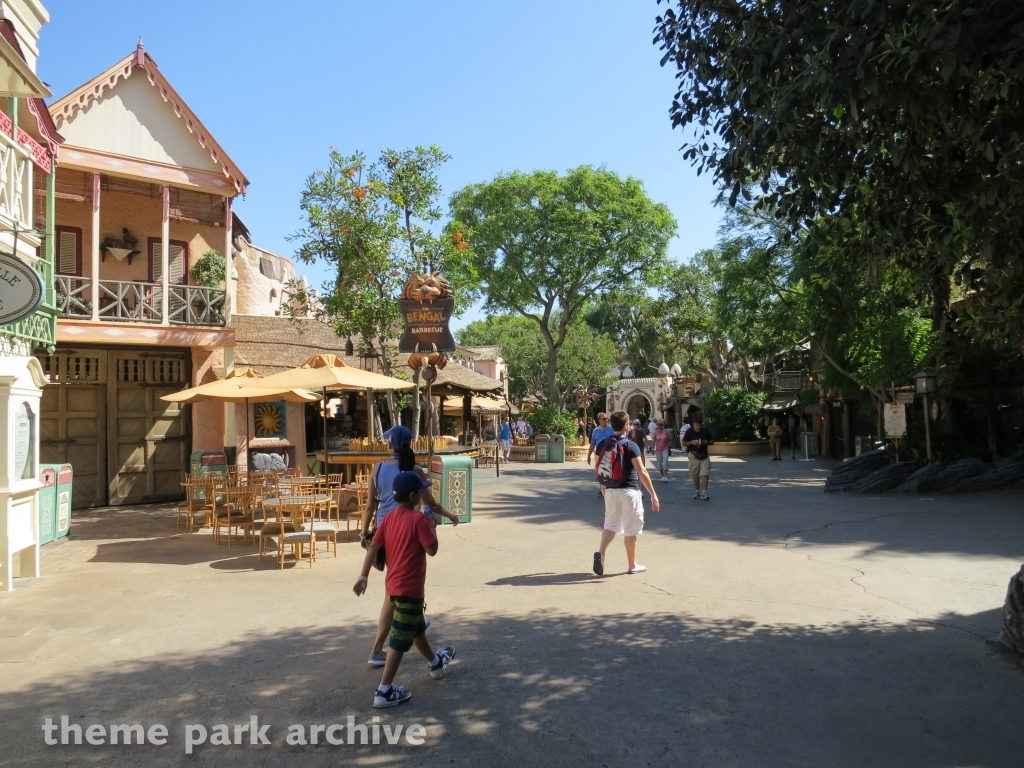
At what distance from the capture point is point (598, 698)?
4410 millimetres

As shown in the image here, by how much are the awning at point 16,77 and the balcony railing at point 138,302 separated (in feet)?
21.1

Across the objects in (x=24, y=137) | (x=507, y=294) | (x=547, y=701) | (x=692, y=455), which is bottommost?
(x=547, y=701)

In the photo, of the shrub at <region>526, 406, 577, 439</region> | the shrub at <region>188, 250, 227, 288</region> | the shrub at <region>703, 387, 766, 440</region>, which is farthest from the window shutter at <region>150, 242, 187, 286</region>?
the shrub at <region>703, 387, 766, 440</region>

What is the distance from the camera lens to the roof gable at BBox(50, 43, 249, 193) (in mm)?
13664

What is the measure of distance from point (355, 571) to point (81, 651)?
2997mm

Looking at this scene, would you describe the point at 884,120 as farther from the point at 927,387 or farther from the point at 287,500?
the point at 927,387

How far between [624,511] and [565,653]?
2532 millimetres

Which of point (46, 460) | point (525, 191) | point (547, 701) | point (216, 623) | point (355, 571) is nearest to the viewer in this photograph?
point (547, 701)

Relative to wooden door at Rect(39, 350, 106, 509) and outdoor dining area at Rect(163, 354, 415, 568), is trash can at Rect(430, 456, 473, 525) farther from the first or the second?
wooden door at Rect(39, 350, 106, 509)

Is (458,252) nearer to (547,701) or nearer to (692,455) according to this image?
(692,455)

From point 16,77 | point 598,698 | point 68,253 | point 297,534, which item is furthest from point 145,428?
point 598,698

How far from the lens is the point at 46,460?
13250 mm

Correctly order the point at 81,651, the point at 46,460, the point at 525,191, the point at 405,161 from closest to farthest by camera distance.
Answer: the point at 81,651
the point at 46,460
the point at 405,161
the point at 525,191

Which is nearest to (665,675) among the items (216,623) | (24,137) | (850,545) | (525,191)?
(216,623)
